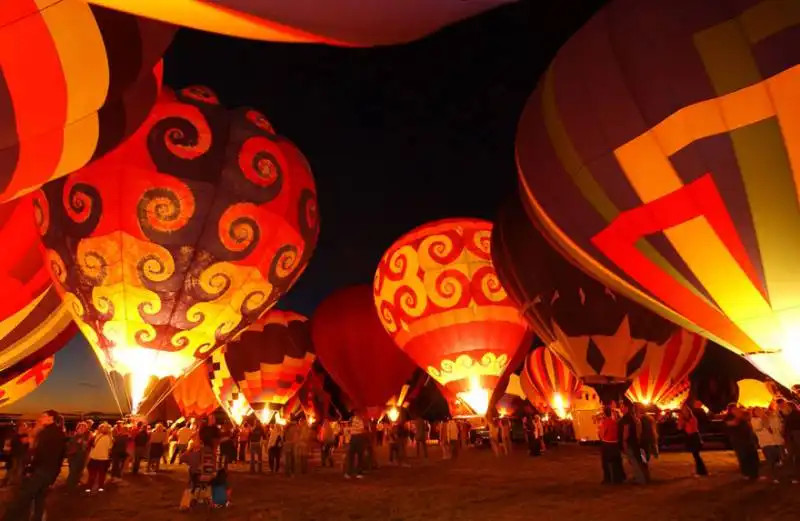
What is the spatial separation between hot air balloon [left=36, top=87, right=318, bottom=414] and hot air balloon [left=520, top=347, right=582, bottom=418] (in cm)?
2290

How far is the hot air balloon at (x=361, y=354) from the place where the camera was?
878 inches

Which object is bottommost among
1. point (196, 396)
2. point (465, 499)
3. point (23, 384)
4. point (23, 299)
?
point (465, 499)

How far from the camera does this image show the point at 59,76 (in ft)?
14.1

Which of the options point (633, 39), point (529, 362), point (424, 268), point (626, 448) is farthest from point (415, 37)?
point (529, 362)

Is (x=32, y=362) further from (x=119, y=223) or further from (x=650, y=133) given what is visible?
(x=650, y=133)

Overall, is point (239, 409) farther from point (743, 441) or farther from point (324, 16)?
point (324, 16)

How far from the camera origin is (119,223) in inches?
366

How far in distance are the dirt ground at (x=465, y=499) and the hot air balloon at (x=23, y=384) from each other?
235 inches

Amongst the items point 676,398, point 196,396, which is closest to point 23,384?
point 196,396

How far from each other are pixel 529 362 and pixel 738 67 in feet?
86.8

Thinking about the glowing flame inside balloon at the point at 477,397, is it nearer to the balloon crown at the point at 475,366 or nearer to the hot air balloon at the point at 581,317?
the balloon crown at the point at 475,366

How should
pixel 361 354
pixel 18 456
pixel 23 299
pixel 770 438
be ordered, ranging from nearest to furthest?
pixel 770 438, pixel 18 456, pixel 23 299, pixel 361 354

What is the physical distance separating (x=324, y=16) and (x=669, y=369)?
22.5 metres

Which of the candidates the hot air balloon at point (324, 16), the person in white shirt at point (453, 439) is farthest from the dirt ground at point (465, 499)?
the hot air balloon at point (324, 16)
